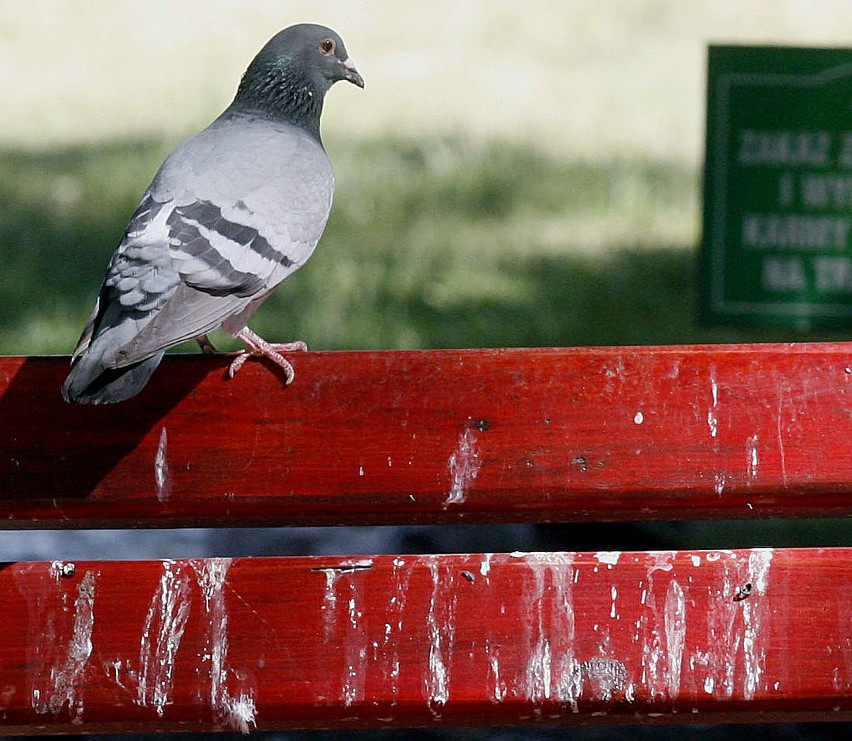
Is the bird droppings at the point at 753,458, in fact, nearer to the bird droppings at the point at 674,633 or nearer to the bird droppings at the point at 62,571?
the bird droppings at the point at 674,633

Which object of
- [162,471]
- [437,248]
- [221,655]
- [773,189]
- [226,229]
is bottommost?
[221,655]

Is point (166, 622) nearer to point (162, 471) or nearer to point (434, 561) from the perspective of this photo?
point (162, 471)

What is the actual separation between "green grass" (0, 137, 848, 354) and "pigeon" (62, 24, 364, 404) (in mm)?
2831

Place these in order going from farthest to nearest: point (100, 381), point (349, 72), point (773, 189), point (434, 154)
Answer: point (434, 154) → point (773, 189) → point (349, 72) → point (100, 381)

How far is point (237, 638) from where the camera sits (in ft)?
6.75

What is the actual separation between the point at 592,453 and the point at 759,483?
9.8 inches

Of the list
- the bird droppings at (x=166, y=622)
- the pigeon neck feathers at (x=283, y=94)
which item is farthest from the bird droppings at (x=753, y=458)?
the pigeon neck feathers at (x=283, y=94)

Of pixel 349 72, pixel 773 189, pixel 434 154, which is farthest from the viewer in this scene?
pixel 434 154

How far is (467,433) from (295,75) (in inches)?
58.5

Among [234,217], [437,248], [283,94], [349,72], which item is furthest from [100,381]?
[437,248]

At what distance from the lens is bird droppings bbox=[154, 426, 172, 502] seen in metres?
2.04

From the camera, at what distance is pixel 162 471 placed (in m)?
2.04

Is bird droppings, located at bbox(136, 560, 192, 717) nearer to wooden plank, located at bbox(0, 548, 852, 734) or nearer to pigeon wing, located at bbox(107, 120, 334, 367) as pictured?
wooden plank, located at bbox(0, 548, 852, 734)

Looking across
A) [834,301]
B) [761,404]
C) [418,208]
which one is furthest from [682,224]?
[761,404]
